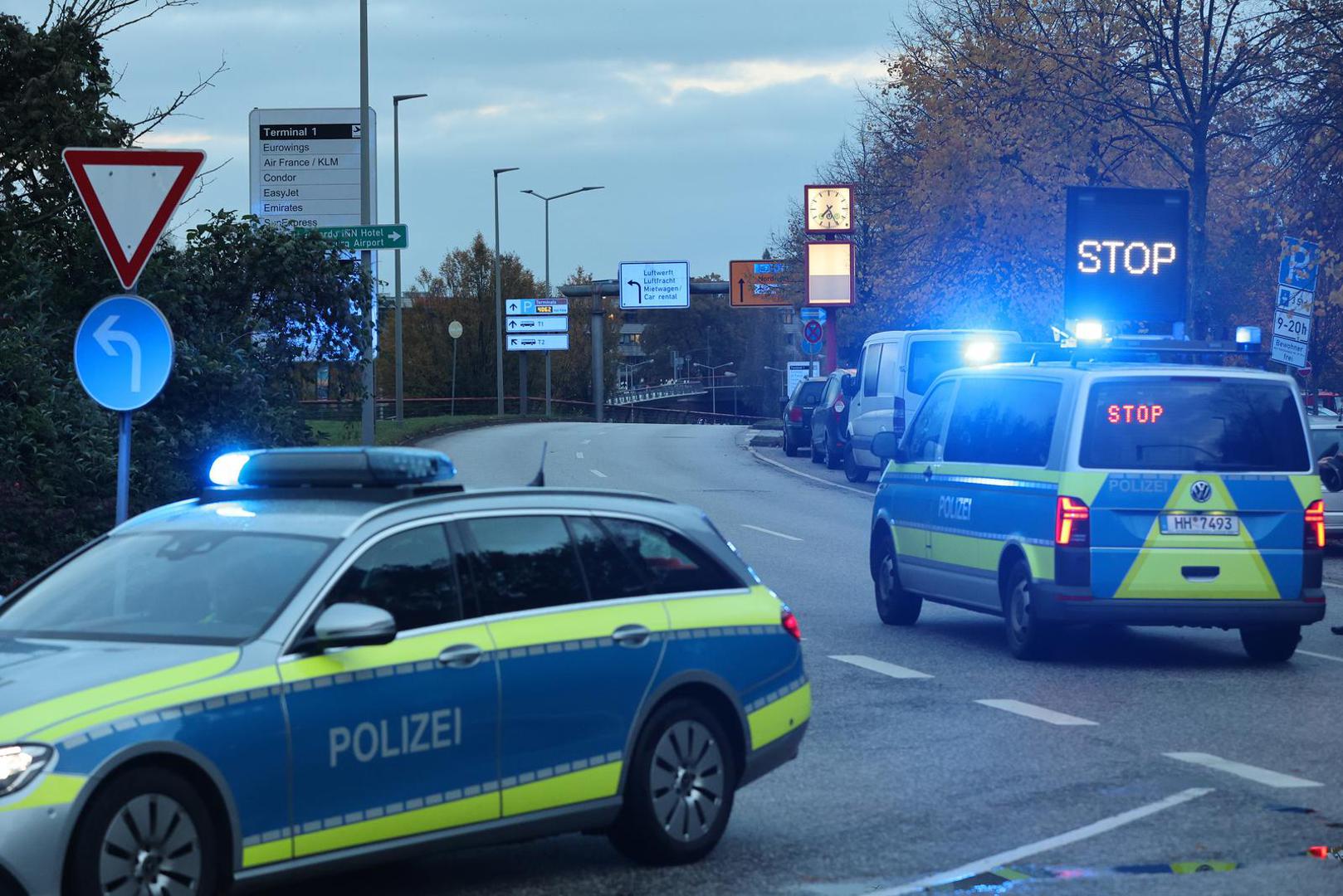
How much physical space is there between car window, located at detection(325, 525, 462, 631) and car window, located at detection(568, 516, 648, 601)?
0.68 meters

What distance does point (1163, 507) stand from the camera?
12.9 meters

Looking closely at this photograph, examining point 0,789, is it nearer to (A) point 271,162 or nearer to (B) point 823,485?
(A) point 271,162

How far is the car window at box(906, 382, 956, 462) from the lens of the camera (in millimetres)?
15102

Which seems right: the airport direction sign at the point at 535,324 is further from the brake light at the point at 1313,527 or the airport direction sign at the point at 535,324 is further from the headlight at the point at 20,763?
the headlight at the point at 20,763

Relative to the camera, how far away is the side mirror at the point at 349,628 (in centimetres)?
611

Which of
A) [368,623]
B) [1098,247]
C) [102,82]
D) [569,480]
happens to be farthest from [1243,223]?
[368,623]

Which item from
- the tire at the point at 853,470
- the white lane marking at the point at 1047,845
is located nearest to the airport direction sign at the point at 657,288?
the tire at the point at 853,470

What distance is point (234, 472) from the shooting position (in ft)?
24.1

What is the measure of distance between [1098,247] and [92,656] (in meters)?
20.2

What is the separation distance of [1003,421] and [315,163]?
18.4 m

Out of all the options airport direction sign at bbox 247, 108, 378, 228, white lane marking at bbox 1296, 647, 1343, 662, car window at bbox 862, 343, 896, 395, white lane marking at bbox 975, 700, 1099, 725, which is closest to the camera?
white lane marking at bbox 975, 700, 1099, 725

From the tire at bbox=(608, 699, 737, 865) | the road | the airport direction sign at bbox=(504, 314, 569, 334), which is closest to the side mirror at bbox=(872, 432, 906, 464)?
the road

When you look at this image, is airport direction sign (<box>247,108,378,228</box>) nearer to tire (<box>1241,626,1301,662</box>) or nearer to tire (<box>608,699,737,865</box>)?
tire (<box>1241,626,1301,662</box>)

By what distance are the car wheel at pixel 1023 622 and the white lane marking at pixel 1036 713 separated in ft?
4.99
